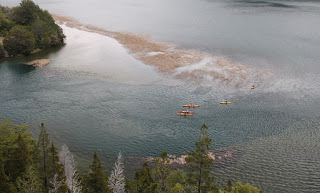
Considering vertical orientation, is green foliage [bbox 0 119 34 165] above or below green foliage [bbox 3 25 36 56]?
below

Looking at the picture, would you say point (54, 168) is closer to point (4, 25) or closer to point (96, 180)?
point (96, 180)

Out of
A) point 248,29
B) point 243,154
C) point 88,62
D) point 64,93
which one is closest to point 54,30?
point 88,62

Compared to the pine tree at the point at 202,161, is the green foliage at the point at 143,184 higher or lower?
lower

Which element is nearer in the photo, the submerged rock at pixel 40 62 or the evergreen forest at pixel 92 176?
the evergreen forest at pixel 92 176

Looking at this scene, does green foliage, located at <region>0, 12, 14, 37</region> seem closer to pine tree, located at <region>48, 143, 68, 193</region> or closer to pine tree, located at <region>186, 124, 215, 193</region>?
pine tree, located at <region>48, 143, 68, 193</region>

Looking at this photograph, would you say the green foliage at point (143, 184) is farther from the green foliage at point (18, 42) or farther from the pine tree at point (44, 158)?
the green foliage at point (18, 42)

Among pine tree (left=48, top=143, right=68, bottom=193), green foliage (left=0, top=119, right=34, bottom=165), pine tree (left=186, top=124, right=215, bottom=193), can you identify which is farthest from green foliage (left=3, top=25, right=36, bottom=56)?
pine tree (left=186, top=124, right=215, bottom=193)

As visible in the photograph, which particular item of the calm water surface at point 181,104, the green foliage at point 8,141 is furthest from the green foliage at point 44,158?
the calm water surface at point 181,104
